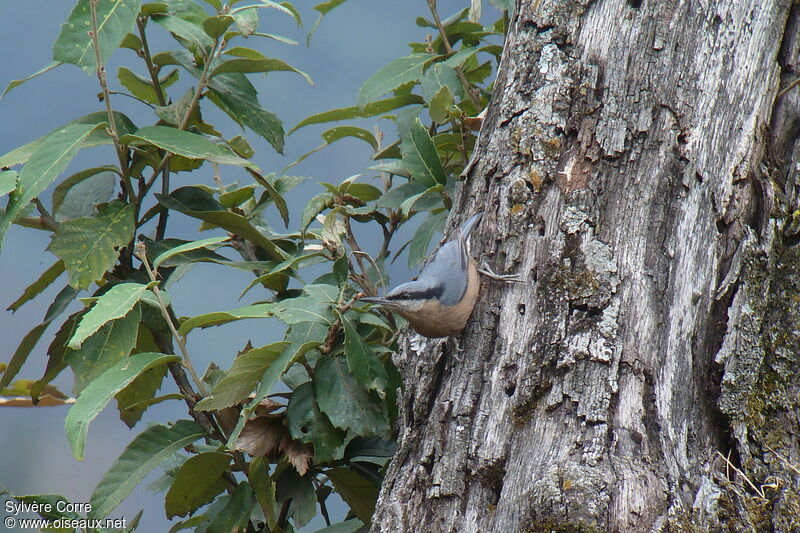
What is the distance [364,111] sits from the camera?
2.66m

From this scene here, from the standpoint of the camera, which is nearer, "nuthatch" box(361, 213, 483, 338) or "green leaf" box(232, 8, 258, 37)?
"nuthatch" box(361, 213, 483, 338)

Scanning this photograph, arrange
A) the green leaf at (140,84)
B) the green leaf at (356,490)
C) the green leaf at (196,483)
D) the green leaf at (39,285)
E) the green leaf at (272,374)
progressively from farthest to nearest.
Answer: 1. the green leaf at (140,84)
2. the green leaf at (39,285)
3. the green leaf at (356,490)
4. the green leaf at (196,483)
5. the green leaf at (272,374)

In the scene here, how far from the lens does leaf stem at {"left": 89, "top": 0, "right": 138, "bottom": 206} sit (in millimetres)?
1958

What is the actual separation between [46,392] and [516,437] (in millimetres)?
1595

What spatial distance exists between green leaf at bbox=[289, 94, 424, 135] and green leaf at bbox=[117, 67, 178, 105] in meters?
0.50

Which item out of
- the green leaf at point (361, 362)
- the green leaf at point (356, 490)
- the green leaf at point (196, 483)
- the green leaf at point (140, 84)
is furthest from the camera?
the green leaf at point (140, 84)

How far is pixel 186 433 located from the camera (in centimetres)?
213

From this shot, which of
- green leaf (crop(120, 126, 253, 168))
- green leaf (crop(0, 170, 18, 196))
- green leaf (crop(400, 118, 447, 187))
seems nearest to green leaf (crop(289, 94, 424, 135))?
green leaf (crop(400, 118, 447, 187))

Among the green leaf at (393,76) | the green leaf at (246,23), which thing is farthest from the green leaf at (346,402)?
the green leaf at (246,23)

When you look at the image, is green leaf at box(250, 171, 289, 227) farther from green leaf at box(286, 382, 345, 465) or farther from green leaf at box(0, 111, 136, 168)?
green leaf at box(286, 382, 345, 465)

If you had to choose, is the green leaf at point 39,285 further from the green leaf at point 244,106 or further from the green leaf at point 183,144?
the green leaf at point 244,106

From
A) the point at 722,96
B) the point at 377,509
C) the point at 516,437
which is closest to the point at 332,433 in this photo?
the point at 377,509

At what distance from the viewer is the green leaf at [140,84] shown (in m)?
2.57

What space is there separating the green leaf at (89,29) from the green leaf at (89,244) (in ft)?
1.40
